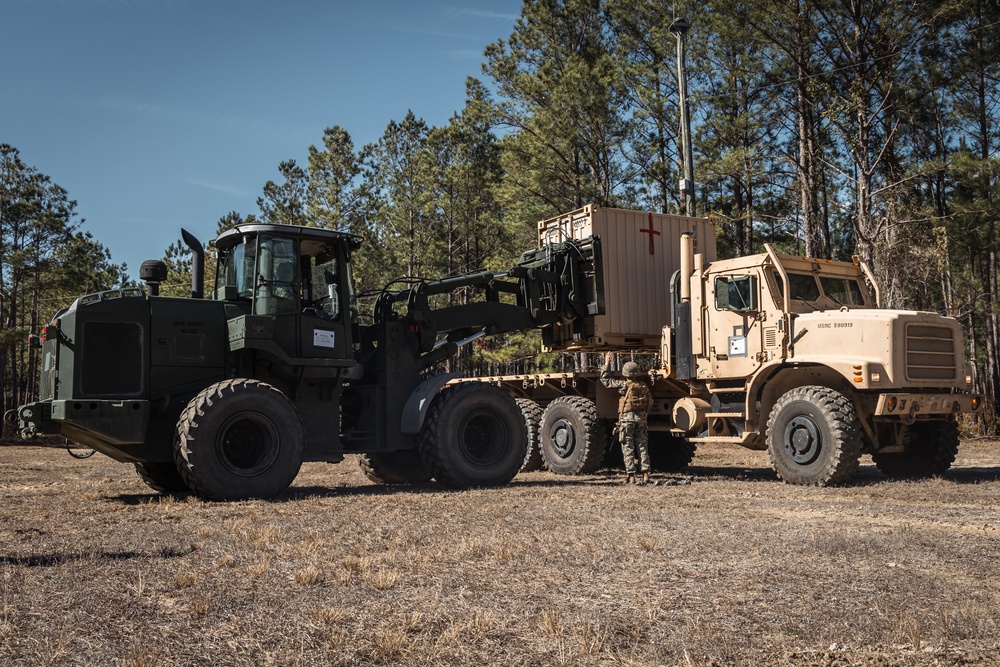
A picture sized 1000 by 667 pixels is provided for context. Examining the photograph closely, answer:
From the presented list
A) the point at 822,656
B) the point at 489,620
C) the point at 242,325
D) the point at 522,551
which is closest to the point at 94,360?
the point at 242,325

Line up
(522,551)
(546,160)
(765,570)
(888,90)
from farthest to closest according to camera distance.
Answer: (546,160)
(888,90)
(522,551)
(765,570)

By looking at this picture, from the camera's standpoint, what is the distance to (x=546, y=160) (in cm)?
2853

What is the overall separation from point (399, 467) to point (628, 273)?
487 centimetres

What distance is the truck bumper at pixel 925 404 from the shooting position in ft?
40.7

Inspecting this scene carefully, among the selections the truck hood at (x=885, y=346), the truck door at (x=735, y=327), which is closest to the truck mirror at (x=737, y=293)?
the truck door at (x=735, y=327)

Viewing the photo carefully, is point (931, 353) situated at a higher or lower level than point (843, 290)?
lower

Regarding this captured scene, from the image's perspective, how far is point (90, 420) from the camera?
10.5 metres

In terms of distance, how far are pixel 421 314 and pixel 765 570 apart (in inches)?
307

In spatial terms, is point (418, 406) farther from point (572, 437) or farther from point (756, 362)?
point (756, 362)

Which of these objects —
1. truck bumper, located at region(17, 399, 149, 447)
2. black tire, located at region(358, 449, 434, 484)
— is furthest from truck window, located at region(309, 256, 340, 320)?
truck bumper, located at region(17, 399, 149, 447)

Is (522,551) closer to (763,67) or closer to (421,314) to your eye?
(421,314)

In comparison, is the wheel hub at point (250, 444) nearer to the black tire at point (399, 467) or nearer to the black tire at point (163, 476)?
the black tire at point (163, 476)

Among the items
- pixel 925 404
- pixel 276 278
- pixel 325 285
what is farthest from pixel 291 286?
pixel 925 404

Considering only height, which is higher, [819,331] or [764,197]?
[764,197]
